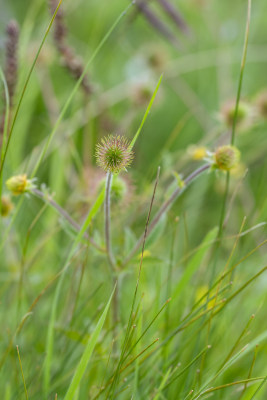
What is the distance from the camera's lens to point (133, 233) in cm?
105

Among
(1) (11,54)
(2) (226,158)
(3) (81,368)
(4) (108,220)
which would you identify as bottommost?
(3) (81,368)

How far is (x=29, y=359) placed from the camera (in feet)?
3.10

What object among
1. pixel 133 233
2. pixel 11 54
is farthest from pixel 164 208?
pixel 11 54

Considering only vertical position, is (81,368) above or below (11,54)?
below

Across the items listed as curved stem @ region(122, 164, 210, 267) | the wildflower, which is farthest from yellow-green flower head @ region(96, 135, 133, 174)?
the wildflower

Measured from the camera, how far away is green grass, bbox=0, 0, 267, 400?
798 millimetres

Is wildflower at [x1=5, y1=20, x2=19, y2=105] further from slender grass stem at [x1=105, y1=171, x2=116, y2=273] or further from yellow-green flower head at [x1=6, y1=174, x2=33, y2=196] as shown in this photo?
slender grass stem at [x1=105, y1=171, x2=116, y2=273]

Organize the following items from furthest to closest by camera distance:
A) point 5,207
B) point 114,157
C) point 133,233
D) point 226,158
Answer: point 133,233, point 5,207, point 226,158, point 114,157

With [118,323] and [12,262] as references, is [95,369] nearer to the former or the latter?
[118,323]

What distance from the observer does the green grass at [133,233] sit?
2.62 ft

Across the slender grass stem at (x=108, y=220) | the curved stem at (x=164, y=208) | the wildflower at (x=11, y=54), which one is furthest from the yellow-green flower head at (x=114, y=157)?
the wildflower at (x=11, y=54)

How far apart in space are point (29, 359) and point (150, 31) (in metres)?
2.08

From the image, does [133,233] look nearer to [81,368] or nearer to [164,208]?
[164,208]

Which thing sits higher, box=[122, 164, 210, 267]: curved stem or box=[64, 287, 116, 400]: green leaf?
box=[122, 164, 210, 267]: curved stem
